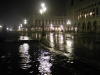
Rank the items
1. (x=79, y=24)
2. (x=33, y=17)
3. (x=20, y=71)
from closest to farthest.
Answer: (x=20, y=71), (x=79, y=24), (x=33, y=17)

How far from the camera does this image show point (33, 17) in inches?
4906

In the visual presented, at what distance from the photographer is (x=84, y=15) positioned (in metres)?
69.4

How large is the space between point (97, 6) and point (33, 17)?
72.5m

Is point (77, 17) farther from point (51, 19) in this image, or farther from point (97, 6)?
point (51, 19)

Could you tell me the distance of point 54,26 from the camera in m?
128

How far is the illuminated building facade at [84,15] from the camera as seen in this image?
5906 cm

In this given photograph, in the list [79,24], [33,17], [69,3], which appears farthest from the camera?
[33,17]

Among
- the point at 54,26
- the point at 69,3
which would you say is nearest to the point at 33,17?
the point at 54,26

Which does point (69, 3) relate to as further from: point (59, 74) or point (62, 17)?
point (59, 74)

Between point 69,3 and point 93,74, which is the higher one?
point 69,3

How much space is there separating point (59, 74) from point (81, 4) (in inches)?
2723

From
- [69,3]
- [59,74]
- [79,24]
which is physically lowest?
[59,74]

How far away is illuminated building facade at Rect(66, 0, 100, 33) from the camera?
59062 millimetres

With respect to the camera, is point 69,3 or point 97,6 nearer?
point 97,6
